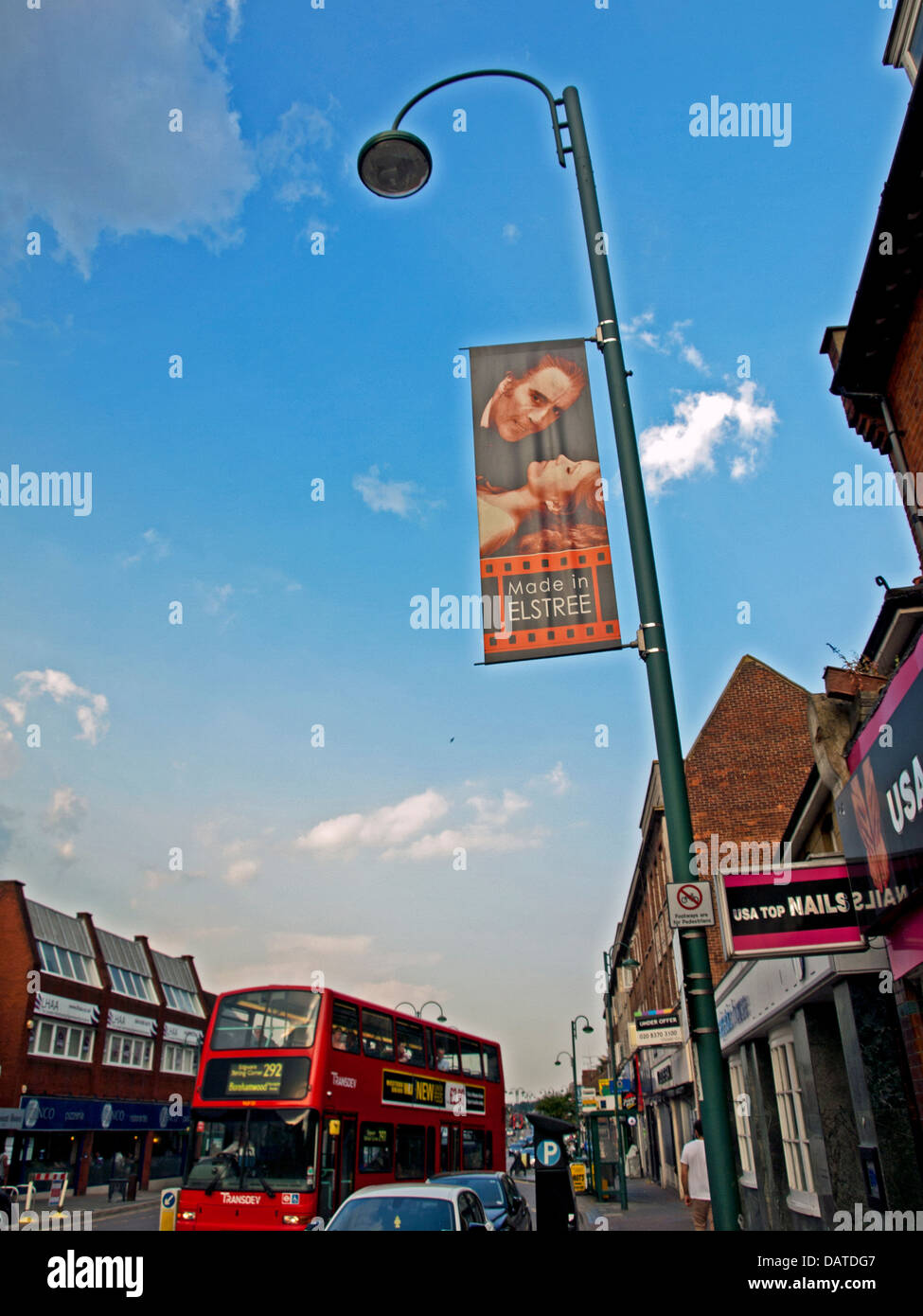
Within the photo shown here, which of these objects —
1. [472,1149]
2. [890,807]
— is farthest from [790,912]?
[472,1149]

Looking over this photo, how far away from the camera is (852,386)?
10281 mm

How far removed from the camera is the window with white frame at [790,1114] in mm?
13320

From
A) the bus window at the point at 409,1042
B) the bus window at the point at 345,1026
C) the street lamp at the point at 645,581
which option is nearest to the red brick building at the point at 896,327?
the street lamp at the point at 645,581

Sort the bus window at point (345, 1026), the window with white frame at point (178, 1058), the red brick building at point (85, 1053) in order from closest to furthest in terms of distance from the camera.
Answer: the bus window at point (345, 1026), the red brick building at point (85, 1053), the window with white frame at point (178, 1058)

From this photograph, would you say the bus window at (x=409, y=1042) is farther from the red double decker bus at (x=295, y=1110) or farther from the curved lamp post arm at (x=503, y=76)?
the curved lamp post arm at (x=503, y=76)

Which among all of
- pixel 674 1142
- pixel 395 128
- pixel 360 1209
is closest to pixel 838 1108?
pixel 360 1209

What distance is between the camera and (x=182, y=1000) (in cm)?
5444

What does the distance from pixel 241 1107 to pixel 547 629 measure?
39.7 ft

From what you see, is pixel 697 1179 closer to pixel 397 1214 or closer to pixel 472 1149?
pixel 397 1214

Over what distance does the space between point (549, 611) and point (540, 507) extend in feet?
2.87

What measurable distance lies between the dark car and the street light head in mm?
12224

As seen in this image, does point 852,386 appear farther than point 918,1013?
Yes

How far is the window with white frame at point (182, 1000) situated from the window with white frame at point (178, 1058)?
220 centimetres
